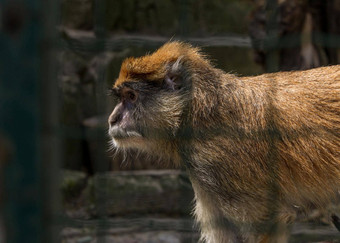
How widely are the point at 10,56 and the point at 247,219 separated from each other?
1.81 meters

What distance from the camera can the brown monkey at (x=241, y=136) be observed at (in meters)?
2.98

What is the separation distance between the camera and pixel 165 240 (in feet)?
15.4

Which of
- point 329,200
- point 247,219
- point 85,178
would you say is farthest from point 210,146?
point 85,178

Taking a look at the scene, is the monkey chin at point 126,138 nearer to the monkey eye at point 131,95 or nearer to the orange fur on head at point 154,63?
the monkey eye at point 131,95

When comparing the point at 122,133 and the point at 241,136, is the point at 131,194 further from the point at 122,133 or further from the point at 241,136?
the point at 241,136

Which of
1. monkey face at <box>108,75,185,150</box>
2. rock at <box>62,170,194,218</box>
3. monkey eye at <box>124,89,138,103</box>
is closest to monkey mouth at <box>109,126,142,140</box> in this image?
monkey face at <box>108,75,185,150</box>

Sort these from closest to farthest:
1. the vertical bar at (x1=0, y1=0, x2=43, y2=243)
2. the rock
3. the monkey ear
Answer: the vertical bar at (x1=0, y1=0, x2=43, y2=243), the monkey ear, the rock

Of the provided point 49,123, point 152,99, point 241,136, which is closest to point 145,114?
point 152,99

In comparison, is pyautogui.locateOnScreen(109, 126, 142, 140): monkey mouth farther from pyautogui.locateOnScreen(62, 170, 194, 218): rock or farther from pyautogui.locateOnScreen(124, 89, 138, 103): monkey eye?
pyautogui.locateOnScreen(62, 170, 194, 218): rock

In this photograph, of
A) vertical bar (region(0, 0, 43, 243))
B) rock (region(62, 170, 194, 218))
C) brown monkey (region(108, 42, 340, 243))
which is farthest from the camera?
rock (region(62, 170, 194, 218))

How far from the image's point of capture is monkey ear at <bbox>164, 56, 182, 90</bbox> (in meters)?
3.23

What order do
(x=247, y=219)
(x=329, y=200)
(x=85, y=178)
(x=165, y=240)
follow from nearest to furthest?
(x=247, y=219)
(x=329, y=200)
(x=165, y=240)
(x=85, y=178)

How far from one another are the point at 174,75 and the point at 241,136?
21.8 inches

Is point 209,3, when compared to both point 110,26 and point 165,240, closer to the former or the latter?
point 110,26
